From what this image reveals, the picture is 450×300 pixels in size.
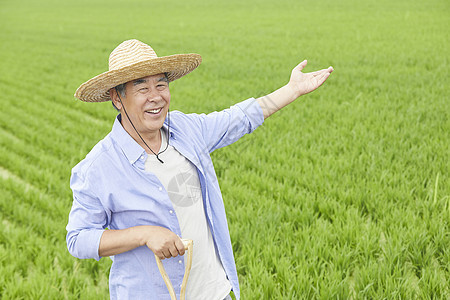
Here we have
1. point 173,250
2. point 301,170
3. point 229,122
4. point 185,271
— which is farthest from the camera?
point 301,170

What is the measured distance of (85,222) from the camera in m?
1.32

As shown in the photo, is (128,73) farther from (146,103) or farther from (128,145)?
(128,145)

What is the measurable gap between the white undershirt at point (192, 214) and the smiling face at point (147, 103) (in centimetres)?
12

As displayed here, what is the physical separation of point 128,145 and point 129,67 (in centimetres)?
25

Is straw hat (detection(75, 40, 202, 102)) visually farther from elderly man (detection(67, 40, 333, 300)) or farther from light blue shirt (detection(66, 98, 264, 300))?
light blue shirt (detection(66, 98, 264, 300))

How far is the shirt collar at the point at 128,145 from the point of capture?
139cm

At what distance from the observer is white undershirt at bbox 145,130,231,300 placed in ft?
4.79

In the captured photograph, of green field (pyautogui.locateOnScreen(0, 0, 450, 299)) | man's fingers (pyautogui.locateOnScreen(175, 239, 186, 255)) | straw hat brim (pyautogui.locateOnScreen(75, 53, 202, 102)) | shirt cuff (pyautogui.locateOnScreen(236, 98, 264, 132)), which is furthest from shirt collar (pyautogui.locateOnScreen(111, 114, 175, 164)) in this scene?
green field (pyautogui.locateOnScreen(0, 0, 450, 299))

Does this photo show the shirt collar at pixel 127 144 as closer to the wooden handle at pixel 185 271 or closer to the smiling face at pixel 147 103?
the smiling face at pixel 147 103

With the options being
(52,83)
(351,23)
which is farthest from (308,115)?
(351,23)

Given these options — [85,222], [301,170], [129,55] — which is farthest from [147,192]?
[301,170]

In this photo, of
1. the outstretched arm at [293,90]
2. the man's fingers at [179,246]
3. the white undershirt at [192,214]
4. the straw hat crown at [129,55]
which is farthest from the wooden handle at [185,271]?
the outstretched arm at [293,90]

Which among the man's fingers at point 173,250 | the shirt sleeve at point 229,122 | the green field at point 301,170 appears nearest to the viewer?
the man's fingers at point 173,250

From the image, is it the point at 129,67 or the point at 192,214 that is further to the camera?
the point at 192,214
